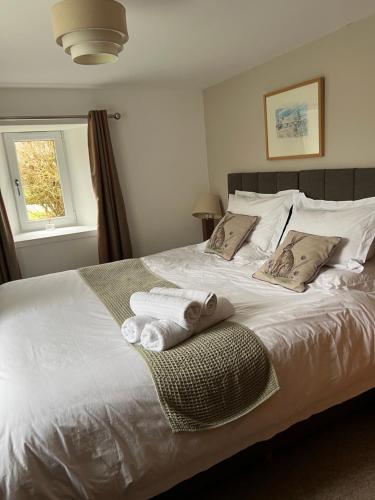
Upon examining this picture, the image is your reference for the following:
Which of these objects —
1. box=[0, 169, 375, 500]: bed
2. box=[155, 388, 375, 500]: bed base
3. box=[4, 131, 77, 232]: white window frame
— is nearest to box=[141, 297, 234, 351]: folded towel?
box=[0, 169, 375, 500]: bed

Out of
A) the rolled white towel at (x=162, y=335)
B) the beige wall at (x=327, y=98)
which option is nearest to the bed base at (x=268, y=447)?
the rolled white towel at (x=162, y=335)

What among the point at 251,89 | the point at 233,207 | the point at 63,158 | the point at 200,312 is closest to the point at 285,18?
the point at 251,89

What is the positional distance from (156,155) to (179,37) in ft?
5.24

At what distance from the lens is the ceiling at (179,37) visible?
1.90 m

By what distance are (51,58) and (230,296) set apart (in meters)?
2.05

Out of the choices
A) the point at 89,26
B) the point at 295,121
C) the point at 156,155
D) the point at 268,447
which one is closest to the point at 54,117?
the point at 156,155

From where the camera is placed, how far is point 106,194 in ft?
11.6

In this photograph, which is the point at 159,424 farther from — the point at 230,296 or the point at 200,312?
the point at 230,296

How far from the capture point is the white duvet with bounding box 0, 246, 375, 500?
118cm

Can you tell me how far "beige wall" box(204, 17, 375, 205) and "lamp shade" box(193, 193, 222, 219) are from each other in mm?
380

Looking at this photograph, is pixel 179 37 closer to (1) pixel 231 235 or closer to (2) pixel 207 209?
(1) pixel 231 235

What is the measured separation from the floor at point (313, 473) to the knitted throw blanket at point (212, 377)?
35cm

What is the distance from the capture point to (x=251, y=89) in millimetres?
3227

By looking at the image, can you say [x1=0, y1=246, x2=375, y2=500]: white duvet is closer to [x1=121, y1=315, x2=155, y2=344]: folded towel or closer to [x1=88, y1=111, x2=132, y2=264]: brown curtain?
[x1=121, y1=315, x2=155, y2=344]: folded towel
